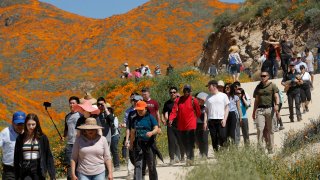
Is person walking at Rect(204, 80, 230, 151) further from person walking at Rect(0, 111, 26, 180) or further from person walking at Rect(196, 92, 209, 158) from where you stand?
person walking at Rect(0, 111, 26, 180)

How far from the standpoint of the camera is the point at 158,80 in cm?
2909

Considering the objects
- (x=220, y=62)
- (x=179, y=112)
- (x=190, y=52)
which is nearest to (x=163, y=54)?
(x=190, y=52)

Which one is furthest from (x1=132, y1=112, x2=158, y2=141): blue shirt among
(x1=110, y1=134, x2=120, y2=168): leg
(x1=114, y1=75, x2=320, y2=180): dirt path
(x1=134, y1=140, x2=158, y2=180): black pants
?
(x1=110, y1=134, x2=120, y2=168): leg

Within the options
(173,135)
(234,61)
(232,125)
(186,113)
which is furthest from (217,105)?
(234,61)

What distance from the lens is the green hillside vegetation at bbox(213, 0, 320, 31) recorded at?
31578 millimetres

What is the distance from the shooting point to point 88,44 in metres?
70.6

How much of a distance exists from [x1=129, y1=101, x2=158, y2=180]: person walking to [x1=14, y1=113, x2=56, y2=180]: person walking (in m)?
2.21

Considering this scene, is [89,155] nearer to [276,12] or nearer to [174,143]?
[174,143]

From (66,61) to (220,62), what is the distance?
110 feet

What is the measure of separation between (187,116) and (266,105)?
1672mm

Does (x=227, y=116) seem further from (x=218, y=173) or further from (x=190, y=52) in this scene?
(x=190, y=52)

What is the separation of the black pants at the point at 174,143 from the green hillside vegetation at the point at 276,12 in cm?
1965

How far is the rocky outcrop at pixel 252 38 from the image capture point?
31438mm

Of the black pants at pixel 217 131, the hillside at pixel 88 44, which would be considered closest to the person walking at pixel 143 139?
the black pants at pixel 217 131
